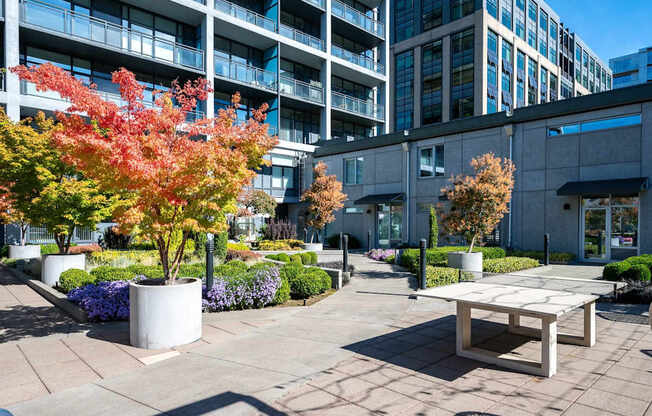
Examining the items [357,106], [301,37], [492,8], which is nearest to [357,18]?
[301,37]

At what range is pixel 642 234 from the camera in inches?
603

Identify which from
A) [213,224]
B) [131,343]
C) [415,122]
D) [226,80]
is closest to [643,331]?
[213,224]

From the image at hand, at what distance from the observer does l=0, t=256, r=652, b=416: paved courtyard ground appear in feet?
12.9

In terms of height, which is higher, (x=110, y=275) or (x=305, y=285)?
(x=110, y=275)

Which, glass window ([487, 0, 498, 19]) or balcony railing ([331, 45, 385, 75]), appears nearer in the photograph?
balcony railing ([331, 45, 385, 75])

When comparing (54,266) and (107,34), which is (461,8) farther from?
(54,266)

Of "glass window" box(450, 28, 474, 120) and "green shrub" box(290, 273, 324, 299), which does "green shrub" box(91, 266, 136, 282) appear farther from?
"glass window" box(450, 28, 474, 120)

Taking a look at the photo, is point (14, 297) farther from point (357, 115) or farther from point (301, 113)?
point (357, 115)

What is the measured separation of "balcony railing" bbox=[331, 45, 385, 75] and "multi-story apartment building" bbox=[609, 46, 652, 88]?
237 ft

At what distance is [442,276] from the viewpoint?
11.4m

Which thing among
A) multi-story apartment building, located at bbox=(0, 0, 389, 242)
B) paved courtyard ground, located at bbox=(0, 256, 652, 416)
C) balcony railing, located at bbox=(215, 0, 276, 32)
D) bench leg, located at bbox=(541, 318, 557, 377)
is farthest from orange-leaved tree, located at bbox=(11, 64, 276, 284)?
balcony railing, located at bbox=(215, 0, 276, 32)

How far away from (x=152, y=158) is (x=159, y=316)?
2.46 meters

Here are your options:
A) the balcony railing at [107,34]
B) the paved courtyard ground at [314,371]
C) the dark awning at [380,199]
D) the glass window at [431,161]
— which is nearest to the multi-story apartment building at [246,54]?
the balcony railing at [107,34]

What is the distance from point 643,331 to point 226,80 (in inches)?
975
